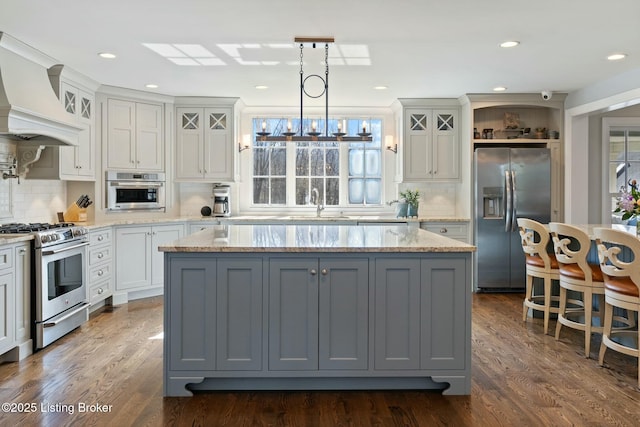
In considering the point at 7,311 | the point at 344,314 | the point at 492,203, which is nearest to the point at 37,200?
the point at 7,311

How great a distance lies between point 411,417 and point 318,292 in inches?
33.5

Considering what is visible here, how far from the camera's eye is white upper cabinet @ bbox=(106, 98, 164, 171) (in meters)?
5.58

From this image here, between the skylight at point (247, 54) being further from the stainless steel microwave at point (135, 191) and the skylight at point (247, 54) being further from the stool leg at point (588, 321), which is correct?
the stool leg at point (588, 321)

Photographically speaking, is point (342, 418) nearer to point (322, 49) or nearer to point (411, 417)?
point (411, 417)

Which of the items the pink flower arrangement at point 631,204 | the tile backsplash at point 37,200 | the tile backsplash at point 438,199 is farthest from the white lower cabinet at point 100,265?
the pink flower arrangement at point 631,204

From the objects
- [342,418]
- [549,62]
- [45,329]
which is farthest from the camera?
[549,62]

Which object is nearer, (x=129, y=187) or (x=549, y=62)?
(x=549, y=62)

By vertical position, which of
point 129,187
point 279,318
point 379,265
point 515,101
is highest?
point 515,101

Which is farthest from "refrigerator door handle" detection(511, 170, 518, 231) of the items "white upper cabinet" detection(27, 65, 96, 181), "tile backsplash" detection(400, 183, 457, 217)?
"white upper cabinet" detection(27, 65, 96, 181)

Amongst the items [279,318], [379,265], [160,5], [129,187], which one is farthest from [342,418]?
[129,187]

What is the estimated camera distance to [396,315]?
2.92 m

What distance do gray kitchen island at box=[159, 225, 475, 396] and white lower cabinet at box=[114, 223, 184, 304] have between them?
2746 mm

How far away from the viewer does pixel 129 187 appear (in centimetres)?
573

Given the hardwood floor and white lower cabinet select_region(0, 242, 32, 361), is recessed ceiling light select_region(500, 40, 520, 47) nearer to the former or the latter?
the hardwood floor
